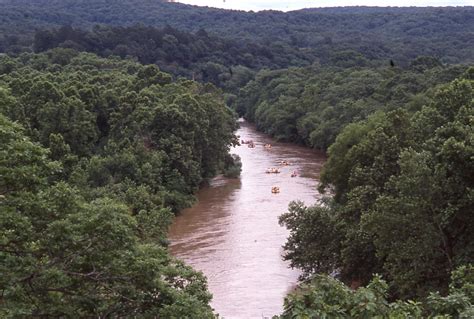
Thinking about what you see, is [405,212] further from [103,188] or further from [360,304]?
[103,188]

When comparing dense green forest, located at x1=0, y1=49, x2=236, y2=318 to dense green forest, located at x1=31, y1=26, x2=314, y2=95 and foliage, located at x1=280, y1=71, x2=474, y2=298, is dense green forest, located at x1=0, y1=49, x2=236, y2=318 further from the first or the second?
dense green forest, located at x1=31, y1=26, x2=314, y2=95

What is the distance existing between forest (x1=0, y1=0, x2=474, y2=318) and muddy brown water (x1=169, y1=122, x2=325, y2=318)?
1.30 m

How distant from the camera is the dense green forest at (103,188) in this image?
39.5 feet

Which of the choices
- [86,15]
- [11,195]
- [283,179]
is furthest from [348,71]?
[86,15]

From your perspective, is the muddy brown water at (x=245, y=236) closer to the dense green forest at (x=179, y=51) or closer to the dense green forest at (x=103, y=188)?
the dense green forest at (x=103, y=188)

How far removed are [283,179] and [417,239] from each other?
2541cm

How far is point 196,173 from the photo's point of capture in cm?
3912

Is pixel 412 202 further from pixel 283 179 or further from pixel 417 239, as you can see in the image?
pixel 283 179

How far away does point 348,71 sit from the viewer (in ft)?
225

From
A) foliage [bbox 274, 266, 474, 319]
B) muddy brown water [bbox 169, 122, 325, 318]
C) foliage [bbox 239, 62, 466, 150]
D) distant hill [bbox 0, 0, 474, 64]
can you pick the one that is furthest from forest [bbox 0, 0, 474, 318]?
distant hill [bbox 0, 0, 474, 64]

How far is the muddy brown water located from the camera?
24.0 meters

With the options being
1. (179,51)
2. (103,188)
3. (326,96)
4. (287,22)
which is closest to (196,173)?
(103,188)

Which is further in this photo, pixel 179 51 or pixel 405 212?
pixel 179 51

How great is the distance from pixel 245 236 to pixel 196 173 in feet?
29.2
